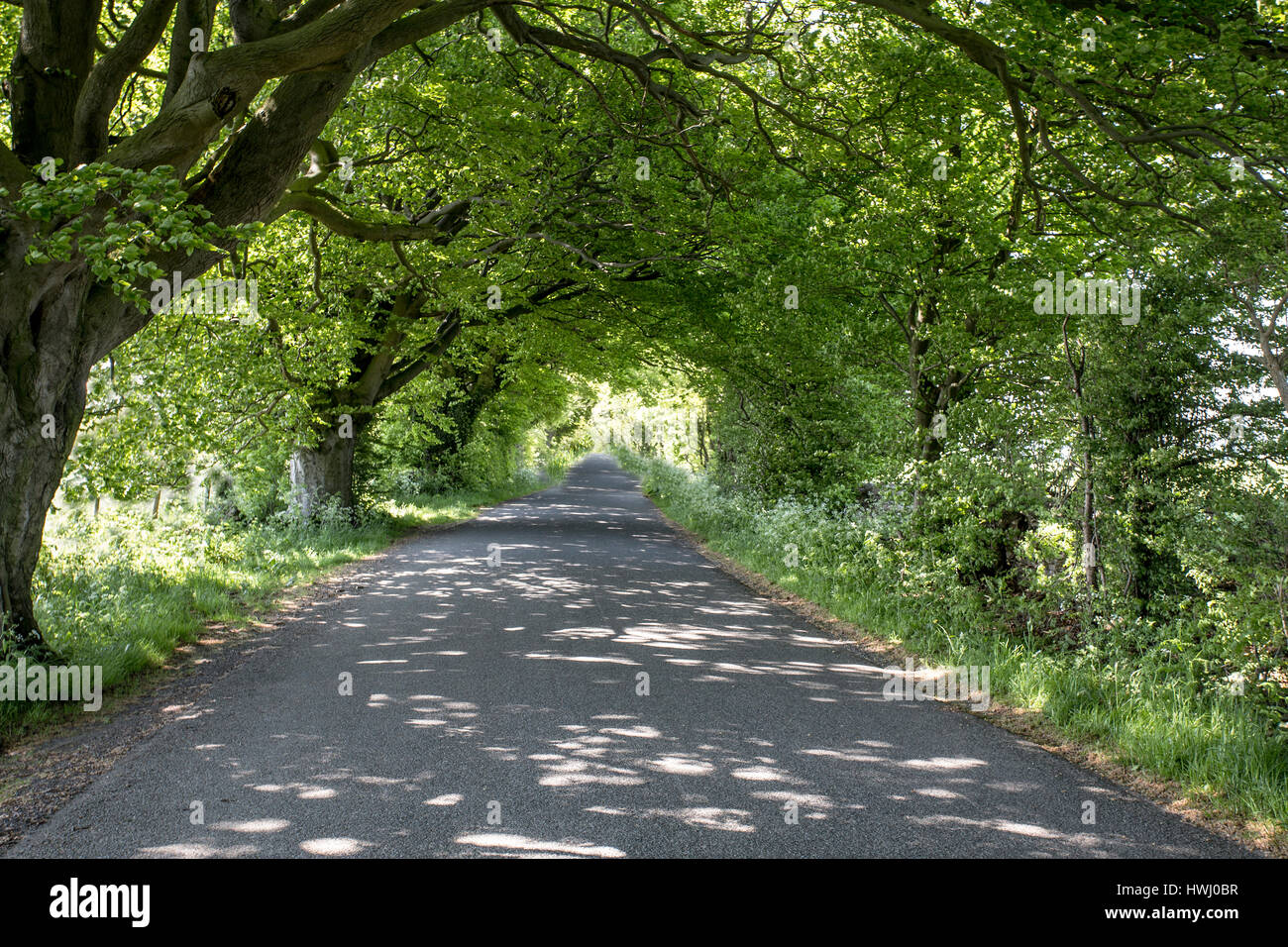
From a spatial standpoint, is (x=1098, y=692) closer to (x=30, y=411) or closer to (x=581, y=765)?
(x=581, y=765)

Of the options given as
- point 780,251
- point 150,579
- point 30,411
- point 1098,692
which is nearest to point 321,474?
point 150,579

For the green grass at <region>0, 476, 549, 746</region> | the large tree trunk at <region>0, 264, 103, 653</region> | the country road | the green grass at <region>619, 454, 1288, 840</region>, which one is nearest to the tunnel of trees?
the large tree trunk at <region>0, 264, 103, 653</region>

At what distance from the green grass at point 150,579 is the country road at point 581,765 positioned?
93 centimetres

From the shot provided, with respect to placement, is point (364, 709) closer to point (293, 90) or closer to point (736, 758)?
point (736, 758)

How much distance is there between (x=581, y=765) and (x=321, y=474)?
15.6 m

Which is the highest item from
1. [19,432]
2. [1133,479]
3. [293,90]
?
[293,90]

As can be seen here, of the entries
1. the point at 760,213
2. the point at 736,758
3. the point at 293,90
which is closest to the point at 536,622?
the point at 736,758

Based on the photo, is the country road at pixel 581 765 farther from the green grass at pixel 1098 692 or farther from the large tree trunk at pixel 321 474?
the large tree trunk at pixel 321 474

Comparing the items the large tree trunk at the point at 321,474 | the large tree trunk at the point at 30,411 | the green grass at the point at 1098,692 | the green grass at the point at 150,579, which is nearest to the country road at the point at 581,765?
the green grass at the point at 1098,692

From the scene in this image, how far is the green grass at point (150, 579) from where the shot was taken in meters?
7.31

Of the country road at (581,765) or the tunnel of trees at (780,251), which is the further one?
the tunnel of trees at (780,251)

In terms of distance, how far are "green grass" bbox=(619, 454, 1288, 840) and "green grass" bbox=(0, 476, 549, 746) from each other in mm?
7117
